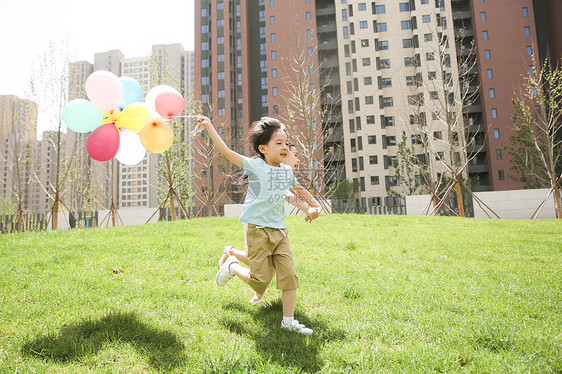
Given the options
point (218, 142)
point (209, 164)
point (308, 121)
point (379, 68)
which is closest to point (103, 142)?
point (218, 142)

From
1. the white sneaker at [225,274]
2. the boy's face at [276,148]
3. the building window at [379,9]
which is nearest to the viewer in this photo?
the boy's face at [276,148]

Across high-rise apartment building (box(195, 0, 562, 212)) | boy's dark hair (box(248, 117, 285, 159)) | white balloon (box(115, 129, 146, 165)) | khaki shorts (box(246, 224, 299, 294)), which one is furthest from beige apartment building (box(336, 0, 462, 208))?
khaki shorts (box(246, 224, 299, 294))

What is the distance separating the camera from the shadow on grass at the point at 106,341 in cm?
241

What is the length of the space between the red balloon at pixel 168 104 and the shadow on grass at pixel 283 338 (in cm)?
236

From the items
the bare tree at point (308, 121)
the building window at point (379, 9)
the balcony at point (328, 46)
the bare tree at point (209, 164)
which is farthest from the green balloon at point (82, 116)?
the building window at point (379, 9)

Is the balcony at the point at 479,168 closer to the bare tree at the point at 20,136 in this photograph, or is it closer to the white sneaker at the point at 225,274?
the bare tree at the point at 20,136

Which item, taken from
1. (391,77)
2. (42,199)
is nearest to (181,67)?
(42,199)

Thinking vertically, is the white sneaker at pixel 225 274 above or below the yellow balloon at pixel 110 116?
below

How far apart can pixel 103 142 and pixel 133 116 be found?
53 cm

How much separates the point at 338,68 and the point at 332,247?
43.7m

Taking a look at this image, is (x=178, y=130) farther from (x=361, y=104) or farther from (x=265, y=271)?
(x=361, y=104)

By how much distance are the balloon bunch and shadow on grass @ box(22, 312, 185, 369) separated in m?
1.91

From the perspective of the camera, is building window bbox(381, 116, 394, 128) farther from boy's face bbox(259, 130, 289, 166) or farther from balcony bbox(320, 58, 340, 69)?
boy's face bbox(259, 130, 289, 166)

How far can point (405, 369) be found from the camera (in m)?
2.18
